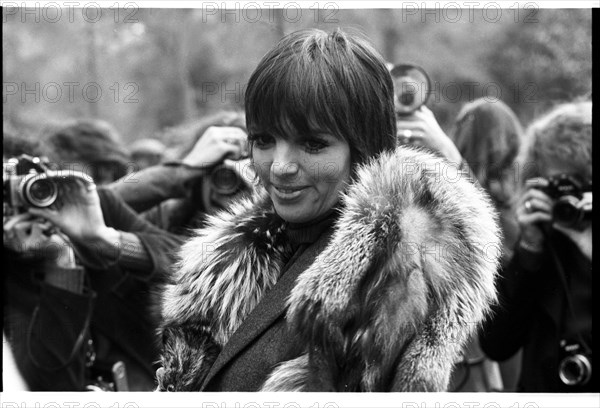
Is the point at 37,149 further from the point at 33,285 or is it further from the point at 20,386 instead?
the point at 20,386

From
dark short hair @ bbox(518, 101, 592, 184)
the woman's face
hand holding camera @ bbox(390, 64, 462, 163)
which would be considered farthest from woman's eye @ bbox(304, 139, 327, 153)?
dark short hair @ bbox(518, 101, 592, 184)

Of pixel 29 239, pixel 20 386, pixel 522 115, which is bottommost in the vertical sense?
pixel 20 386

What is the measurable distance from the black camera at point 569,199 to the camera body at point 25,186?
1370 mm

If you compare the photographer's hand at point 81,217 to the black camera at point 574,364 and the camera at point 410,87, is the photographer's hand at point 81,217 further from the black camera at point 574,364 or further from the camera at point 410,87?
the black camera at point 574,364

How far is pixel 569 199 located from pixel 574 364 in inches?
16.6

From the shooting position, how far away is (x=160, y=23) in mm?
2396

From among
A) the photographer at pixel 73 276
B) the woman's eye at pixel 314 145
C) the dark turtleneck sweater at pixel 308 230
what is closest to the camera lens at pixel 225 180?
the photographer at pixel 73 276

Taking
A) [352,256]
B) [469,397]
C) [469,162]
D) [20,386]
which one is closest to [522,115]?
[469,162]

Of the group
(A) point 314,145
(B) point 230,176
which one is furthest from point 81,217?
(A) point 314,145

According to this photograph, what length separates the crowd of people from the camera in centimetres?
125

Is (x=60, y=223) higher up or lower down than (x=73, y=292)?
higher up

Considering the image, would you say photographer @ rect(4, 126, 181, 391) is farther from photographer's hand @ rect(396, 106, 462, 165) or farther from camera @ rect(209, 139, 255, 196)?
photographer's hand @ rect(396, 106, 462, 165)

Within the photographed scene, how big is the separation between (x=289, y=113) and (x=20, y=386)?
130 centimetres

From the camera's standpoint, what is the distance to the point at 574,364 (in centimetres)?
201
